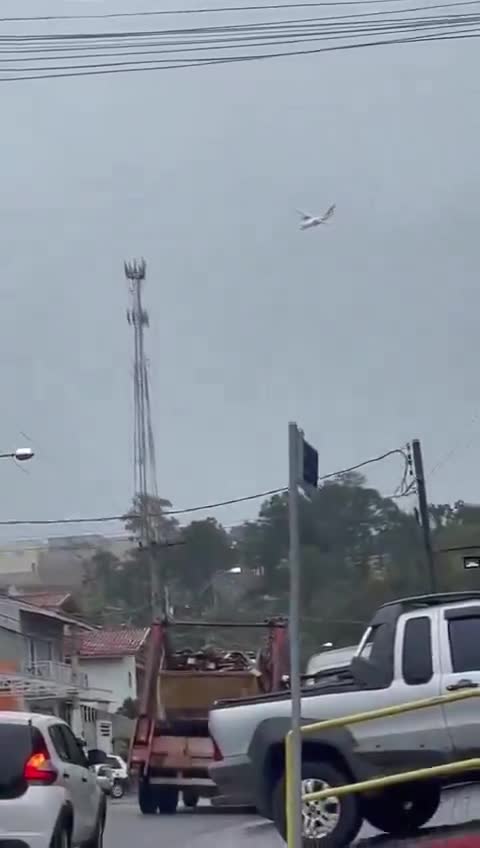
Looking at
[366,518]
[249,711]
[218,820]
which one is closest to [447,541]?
[366,518]

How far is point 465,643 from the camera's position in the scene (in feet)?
43.5

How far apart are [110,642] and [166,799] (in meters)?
34.6

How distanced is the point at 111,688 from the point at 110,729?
1653mm

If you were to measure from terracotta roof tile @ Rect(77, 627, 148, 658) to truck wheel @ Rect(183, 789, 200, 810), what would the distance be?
2299 centimetres

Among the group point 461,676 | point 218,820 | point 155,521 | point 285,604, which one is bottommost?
point 218,820

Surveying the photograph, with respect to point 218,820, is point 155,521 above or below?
above

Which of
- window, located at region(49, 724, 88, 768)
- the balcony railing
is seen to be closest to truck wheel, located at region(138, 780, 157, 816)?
window, located at region(49, 724, 88, 768)

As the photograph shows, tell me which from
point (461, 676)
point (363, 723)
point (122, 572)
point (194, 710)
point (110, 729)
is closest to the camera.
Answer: point (363, 723)

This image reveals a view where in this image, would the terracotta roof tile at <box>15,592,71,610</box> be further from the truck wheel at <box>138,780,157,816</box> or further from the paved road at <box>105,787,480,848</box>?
the truck wheel at <box>138,780,157,816</box>

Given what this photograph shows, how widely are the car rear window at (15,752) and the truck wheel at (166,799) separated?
12168 mm

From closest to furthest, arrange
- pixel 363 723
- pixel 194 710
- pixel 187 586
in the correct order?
pixel 363 723 < pixel 194 710 < pixel 187 586

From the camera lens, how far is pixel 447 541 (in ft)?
126

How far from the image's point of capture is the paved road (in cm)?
1309

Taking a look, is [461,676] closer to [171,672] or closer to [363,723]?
[363,723]
